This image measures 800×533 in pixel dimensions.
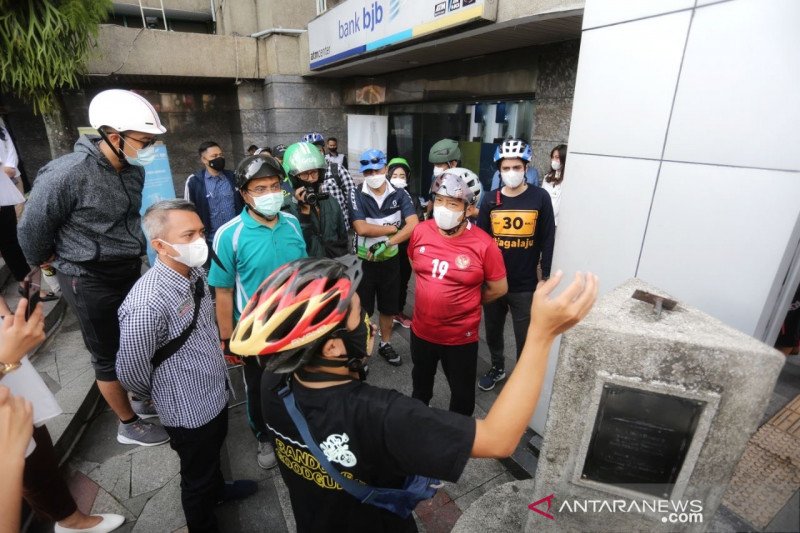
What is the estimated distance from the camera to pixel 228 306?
2.94 metres

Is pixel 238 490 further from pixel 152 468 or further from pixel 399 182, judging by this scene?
pixel 399 182

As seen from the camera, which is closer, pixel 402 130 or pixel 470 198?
pixel 470 198

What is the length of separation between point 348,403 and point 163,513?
247cm

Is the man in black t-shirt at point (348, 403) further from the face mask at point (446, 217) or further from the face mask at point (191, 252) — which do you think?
the face mask at point (446, 217)

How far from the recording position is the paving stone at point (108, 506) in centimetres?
284

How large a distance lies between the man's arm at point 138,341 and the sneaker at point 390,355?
2.69 m

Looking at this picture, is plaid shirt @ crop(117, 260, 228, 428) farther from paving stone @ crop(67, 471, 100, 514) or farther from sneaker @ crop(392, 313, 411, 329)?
sneaker @ crop(392, 313, 411, 329)

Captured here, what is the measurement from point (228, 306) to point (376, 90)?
24.8ft

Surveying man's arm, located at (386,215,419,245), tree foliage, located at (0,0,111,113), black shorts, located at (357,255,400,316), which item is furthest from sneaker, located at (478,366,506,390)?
tree foliage, located at (0,0,111,113)

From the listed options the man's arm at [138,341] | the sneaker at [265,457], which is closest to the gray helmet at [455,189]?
the man's arm at [138,341]

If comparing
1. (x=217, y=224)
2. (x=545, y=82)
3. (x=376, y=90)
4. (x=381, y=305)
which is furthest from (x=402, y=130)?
(x=381, y=305)

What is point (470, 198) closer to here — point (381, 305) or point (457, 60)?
point (381, 305)

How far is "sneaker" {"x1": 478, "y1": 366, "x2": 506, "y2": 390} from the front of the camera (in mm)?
3988

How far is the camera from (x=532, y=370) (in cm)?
124
